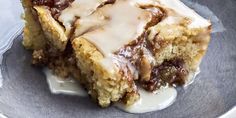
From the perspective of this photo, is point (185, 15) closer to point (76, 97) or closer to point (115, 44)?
point (115, 44)

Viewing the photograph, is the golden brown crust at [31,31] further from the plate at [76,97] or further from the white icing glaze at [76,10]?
the white icing glaze at [76,10]

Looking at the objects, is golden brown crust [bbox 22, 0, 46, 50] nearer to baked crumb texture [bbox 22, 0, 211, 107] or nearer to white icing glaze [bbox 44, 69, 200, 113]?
baked crumb texture [bbox 22, 0, 211, 107]

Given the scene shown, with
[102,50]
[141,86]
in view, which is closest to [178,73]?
[141,86]

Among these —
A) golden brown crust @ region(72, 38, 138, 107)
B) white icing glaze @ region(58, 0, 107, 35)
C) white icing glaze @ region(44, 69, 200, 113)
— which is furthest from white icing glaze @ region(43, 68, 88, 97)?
white icing glaze @ region(58, 0, 107, 35)

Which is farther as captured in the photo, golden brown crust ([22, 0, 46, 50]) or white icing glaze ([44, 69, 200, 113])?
golden brown crust ([22, 0, 46, 50])

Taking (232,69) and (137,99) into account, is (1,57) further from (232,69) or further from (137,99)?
(232,69)

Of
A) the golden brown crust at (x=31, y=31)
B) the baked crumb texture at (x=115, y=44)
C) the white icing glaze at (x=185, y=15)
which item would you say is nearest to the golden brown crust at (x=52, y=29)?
the baked crumb texture at (x=115, y=44)

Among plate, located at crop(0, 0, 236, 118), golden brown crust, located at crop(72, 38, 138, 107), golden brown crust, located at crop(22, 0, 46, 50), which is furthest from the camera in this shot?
golden brown crust, located at crop(22, 0, 46, 50)

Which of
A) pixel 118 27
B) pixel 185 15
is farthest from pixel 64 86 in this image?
pixel 185 15
